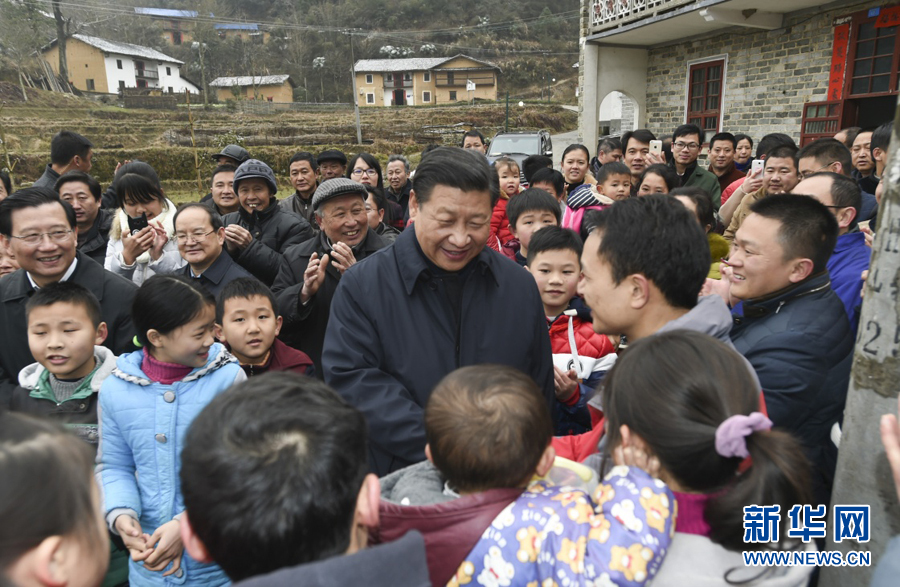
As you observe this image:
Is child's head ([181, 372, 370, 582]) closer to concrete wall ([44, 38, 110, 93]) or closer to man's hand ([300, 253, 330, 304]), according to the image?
man's hand ([300, 253, 330, 304])

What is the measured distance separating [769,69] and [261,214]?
981 centimetres

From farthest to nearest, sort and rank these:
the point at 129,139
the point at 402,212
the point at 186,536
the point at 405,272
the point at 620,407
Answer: the point at 129,139 → the point at 402,212 → the point at 405,272 → the point at 620,407 → the point at 186,536

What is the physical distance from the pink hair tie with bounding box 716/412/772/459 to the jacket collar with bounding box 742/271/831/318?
42.4 inches

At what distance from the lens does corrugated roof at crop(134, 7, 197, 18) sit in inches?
2345

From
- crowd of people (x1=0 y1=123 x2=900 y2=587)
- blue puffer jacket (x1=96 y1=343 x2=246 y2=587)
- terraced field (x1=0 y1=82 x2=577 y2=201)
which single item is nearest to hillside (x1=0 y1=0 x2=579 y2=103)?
terraced field (x1=0 y1=82 x2=577 y2=201)

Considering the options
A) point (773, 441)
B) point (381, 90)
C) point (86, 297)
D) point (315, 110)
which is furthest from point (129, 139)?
point (773, 441)

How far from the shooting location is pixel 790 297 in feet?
6.40

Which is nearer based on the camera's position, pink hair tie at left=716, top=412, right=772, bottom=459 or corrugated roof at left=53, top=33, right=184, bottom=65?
pink hair tie at left=716, top=412, right=772, bottom=459

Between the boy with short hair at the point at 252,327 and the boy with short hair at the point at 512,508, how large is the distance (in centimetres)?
157

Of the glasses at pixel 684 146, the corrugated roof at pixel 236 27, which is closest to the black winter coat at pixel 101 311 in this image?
the glasses at pixel 684 146

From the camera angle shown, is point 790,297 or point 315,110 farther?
point 315,110

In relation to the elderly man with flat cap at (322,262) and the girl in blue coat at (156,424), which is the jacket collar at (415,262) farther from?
the elderly man with flat cap at (322,262)

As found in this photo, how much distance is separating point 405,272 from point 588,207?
3.08 m

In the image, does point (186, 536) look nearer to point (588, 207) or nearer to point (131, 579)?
point (131, 579)
